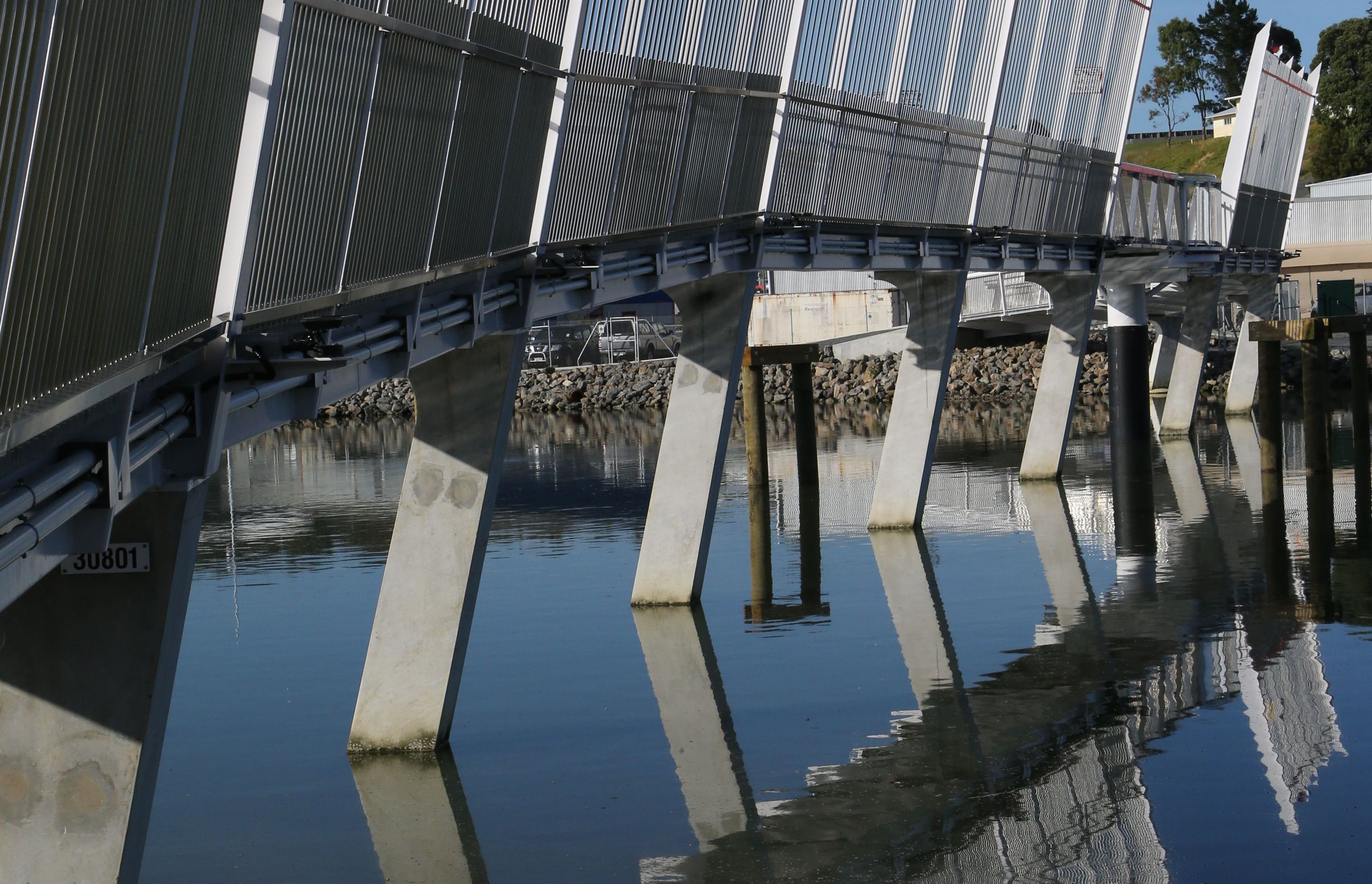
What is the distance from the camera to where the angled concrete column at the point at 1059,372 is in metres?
24.5

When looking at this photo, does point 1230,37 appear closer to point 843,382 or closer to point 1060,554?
point 843,382

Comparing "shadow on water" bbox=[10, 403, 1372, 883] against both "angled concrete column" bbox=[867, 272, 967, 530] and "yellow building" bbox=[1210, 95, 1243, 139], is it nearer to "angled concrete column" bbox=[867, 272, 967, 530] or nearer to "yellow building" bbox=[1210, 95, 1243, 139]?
"angled concrete column" bbox=[867, 272, 967, 530]

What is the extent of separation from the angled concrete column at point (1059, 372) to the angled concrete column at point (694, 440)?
979cm

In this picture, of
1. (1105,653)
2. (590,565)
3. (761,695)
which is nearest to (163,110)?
(761,695)

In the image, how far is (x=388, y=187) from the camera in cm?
898

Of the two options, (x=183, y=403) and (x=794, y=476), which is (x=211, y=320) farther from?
(x=794, y=476)

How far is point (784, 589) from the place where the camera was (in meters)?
16.6

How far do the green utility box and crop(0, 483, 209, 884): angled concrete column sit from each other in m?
22.6

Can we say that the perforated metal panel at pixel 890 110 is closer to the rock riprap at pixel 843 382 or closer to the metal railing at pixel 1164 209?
the metal railing at pixel 1164 209

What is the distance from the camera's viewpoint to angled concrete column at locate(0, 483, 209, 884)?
697cm

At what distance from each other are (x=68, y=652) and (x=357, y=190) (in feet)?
8.88

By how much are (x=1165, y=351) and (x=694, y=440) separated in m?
27.0

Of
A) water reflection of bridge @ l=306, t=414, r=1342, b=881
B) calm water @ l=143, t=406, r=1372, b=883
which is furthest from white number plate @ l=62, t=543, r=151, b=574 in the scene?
water reflection of bridge @ l=306, t=414, r=1342, b=881

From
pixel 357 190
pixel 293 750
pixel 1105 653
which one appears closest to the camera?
pixel 357 190
